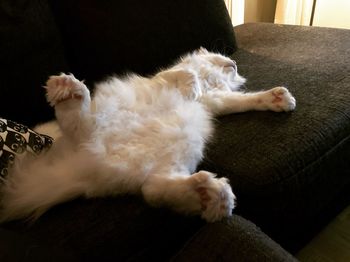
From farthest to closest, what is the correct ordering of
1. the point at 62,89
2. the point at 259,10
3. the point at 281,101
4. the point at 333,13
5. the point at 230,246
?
the point at 259,10 < the point at 333,13 < the point at 281,101 < the point at 62,89 < the point at 230,246

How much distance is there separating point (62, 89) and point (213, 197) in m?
0.52

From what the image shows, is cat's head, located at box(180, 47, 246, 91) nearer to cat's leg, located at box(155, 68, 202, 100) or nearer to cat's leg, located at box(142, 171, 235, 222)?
cat's leg, located at box(155, 68, 202, 100)

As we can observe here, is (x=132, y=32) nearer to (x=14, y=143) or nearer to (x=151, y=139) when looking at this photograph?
(x=151, y=139)

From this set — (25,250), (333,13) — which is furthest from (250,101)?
(333,13)

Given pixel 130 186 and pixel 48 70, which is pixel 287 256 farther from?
pixel 48 70

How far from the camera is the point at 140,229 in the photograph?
0.86 m

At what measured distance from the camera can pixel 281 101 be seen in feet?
3.95

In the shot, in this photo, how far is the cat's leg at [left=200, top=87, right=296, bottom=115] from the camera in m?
1.21

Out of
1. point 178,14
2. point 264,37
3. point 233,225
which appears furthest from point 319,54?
point 233,225

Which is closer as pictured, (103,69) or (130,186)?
(130,186)

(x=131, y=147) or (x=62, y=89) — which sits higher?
(x=62, y=89)

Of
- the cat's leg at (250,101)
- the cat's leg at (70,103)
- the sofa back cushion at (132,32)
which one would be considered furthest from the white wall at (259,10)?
the cat's leg at (70,103)

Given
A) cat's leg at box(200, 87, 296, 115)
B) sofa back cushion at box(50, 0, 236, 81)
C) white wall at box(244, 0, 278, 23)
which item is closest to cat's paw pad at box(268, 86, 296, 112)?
cat's leg at box(200, 87, 296, 115)

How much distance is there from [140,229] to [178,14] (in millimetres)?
1110
